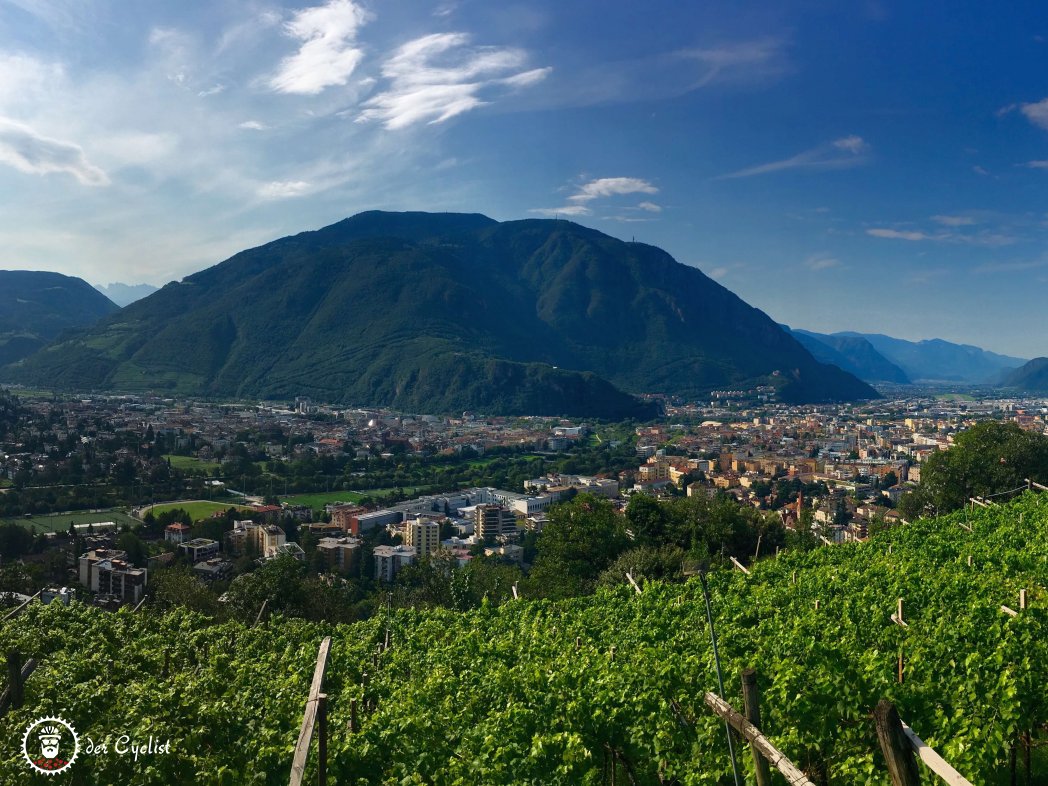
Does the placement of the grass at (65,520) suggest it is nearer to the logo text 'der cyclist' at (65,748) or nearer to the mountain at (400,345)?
the logo text 'der cyclist' at (65,748)

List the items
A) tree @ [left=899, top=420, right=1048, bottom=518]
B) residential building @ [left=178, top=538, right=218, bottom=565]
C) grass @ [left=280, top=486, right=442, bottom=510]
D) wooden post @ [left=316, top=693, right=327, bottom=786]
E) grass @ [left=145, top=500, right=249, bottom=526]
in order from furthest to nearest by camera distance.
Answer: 1. grass @ [left=280, top=486, right=442, bottom=510]
2. grass @ [left=145, top=500, right=249, bottom=526]
3. residential building @ [left=178, top=538, right=218, bottom=565]
4. tree @ [left=899, top=420, right=1048, bottom=518]
5. wooden post @ [left=316, top=693, right=327, bottom=786]

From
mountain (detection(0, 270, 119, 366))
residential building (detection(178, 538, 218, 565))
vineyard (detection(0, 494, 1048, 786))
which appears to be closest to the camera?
vineyard (detection(0, 494, 1048, 786))

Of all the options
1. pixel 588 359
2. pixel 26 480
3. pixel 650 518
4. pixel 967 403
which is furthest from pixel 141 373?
pixel 967 403

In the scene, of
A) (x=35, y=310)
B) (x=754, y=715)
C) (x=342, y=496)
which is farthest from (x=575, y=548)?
(x=35, y=310)

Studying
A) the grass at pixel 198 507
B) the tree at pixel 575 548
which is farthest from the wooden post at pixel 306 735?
the grass at pixel 198 507

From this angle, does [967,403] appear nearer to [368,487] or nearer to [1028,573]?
[368,487]

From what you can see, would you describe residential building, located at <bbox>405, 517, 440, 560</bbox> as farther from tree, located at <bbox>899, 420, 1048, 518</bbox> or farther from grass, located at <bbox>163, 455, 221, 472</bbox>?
grass, located at <bbox>163, 455, 221, 472</bbox>

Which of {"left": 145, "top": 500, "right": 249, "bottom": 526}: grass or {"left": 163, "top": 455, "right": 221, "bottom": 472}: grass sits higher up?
{"left": 163, "top": 455, "right": 221, "bottom": 472}: grass

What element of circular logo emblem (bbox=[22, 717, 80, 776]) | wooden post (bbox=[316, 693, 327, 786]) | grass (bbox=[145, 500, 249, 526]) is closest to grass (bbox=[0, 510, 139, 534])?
grass (bbox=[145, 500, 249, 526])
